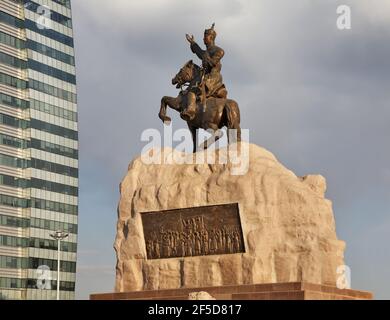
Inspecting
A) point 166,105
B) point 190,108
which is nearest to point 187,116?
point 190,108

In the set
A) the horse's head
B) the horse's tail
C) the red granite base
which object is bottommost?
the red granite base

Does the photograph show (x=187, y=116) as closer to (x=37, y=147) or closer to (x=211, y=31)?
(x=211, y=31)

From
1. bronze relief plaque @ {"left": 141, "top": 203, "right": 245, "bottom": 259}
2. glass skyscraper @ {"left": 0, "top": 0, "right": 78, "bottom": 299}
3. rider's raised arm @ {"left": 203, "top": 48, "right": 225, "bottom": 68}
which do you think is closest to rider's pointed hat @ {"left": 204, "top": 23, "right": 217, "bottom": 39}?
rider's raised arm @ {"left": 203, "top": 48, "right": 225, "bottom": 68}

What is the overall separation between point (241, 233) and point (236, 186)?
1.50m

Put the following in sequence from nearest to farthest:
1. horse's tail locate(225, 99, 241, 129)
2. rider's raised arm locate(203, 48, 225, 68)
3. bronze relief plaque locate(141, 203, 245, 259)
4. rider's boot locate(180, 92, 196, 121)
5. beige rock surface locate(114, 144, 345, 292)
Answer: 1. beige rock surface locate(114, 144, 345, 292)
2. bronze relief plaque locate(141, 203, 245, 259)
3. horse's tail locate(225, 99, 241, 129)
4. rider's boot locate(180, 92, 196, 121)
5. rider's raised arm locate(203, 48, 225, 68)

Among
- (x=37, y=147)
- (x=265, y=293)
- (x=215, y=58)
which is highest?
(x=37, y=147)

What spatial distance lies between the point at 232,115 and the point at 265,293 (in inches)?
266

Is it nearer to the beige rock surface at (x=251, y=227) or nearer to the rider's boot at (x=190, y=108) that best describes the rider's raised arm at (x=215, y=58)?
the rider's boot at (x=190, y=108)

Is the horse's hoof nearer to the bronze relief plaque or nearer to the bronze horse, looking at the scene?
the bronze horse

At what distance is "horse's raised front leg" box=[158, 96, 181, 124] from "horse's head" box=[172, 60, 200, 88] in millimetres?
696

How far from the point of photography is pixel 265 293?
82.0ft

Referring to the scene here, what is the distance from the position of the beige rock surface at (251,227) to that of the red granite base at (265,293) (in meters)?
0.76

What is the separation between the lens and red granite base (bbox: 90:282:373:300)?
24.5 metres
